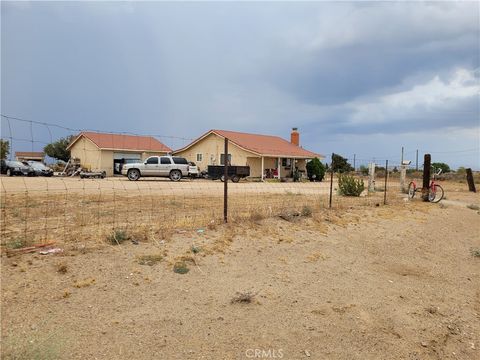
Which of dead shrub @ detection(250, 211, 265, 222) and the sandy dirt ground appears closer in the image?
the sandy dirt ground

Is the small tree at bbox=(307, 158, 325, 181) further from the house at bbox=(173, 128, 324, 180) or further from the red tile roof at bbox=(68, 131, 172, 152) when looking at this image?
the red tile roof at bbox=(68, 131, 172, 152)

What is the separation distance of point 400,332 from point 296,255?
247 cm

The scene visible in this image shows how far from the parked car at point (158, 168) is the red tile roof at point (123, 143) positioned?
48.0ft

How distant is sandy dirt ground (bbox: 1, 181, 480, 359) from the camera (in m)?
3.77

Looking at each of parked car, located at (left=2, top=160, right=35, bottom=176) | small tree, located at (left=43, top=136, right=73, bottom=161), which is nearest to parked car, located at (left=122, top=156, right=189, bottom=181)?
parked car, located at (left=2, top=160, right=35, bottom=176)


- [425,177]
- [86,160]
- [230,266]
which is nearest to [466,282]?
[230,266]

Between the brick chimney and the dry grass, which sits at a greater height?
the brick chimney

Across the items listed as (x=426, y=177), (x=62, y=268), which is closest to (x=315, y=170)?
(x=426, y=177)

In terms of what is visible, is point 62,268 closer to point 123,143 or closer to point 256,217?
point 256,217

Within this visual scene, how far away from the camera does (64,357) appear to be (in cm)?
339

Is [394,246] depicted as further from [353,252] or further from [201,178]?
[201,178]

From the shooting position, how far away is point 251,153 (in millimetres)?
35125

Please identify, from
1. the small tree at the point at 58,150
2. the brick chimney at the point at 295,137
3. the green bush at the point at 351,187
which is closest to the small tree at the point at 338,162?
the green bush at the point at 351,187

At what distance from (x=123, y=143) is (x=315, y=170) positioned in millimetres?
21939
